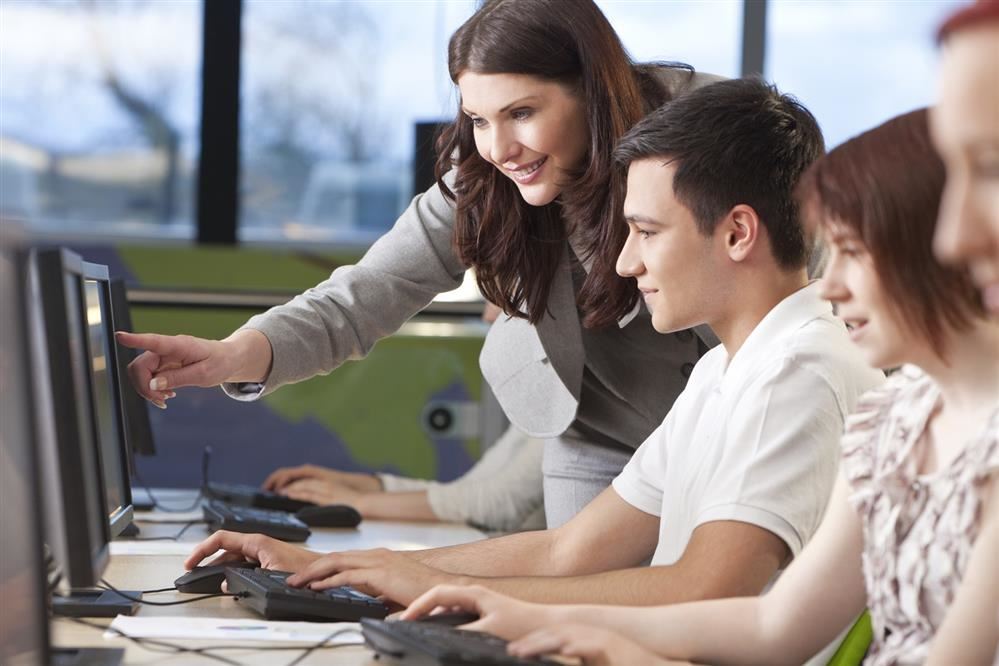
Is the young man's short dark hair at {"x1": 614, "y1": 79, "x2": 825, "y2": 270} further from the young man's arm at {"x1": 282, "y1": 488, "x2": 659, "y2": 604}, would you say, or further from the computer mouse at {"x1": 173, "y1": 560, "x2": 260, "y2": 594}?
the computer mouse at {"x1": 173, "y1": 560, "x2": 260, "y2": 594}

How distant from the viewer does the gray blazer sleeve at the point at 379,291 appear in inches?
85.4

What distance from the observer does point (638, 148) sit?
1.76m

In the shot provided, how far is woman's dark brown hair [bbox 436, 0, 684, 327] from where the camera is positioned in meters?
1.94

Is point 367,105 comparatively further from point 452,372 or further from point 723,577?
point 723,577

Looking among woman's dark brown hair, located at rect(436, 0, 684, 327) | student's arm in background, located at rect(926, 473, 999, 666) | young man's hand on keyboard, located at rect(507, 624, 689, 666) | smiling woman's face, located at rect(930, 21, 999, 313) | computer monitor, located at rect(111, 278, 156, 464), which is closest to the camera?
smiling woman's face, located at rect(930, 21, 999, 313)

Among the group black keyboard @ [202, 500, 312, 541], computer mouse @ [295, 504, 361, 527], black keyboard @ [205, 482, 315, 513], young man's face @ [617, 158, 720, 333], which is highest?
young man's face @ [617, 158, 720, 333]

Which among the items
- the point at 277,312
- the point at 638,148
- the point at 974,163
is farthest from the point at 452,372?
the point at 974,163

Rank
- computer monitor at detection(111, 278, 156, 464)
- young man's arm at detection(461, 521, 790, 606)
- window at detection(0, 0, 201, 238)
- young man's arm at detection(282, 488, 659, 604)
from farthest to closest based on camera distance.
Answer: window at detection(0, 0, 201, 238)
computer monitor at detection(111, 278, 156, 464)
young man's arm at detection(282, 488, 659, 604)
young man's arm at detection(461, 521, 790, 606)

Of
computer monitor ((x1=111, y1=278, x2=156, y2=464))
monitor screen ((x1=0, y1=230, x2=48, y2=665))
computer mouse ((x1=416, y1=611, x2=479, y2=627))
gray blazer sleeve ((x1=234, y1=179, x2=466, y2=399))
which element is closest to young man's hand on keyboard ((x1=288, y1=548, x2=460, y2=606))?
computer mouse ((x1=416, y1=611, x2=479, y2=627))

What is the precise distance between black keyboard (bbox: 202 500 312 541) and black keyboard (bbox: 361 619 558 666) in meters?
0.98

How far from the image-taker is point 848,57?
4789 millimetres

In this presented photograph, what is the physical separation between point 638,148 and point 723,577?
62cm

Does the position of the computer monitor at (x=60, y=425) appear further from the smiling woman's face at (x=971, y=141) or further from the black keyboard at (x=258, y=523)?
the black keyboard at (x=258, y=523)

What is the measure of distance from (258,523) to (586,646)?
3.96 feet
